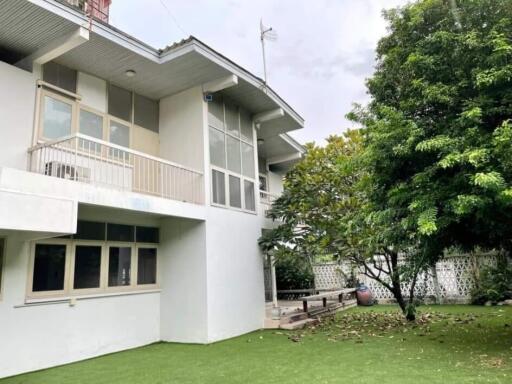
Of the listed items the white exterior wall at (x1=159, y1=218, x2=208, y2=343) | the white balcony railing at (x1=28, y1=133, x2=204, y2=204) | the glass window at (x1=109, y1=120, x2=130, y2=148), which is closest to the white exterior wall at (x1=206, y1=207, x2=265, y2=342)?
the white exterior wall at (x1=159, y1=218, x2=208, y2=343)

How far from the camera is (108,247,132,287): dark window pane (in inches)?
324

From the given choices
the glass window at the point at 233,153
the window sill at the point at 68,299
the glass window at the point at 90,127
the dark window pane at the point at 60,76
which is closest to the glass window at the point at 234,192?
the glass window at the point at 233,153

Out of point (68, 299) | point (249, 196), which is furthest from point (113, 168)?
point (249, 196)

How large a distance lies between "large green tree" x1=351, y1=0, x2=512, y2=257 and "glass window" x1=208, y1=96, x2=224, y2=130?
13.8 ft

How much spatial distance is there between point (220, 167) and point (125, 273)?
3.54 m

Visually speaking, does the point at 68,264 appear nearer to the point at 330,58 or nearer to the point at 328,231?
the point at 328,231

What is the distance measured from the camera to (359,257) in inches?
390

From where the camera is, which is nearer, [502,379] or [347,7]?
[502,379]

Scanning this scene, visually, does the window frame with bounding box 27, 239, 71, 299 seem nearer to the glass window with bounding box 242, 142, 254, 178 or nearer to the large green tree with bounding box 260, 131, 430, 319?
the large green tree with bounding box 260, 131, 430, 319

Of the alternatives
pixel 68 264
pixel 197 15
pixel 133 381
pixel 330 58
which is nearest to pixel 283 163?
pixel 330 58

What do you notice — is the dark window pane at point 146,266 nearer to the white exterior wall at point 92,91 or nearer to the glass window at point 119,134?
the glass window at point 119,134

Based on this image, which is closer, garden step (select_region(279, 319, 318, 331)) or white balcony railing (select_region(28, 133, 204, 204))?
white balcony railing (select_region(28, 133, 204, 204))

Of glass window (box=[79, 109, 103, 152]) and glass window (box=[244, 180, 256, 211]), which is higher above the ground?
glass window (box=[79, 109, 103, 152])

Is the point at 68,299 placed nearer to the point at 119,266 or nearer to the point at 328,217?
the point at 119,266
